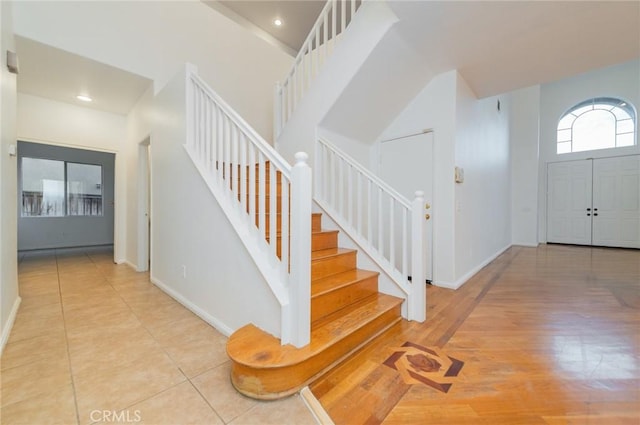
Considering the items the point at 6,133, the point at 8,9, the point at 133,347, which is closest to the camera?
the point at 133,347

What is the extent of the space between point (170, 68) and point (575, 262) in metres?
7.45

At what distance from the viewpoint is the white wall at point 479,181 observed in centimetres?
336

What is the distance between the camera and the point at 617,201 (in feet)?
20.0

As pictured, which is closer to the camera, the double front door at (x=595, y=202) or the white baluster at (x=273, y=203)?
the white baluster at (x=273, y=203)

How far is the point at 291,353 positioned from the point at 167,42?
13.8 ft

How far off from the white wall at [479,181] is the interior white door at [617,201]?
8.66ft

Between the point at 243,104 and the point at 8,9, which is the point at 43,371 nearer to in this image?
the point at 8,9

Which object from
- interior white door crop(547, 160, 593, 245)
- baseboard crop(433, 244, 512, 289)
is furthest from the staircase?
interior white door crop(547, 160, 593, 245)

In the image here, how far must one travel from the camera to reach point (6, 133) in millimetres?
2039

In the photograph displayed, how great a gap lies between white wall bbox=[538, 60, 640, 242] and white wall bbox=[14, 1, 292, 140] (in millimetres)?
7214

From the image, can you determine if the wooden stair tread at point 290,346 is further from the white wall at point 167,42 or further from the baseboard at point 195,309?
the white wall at point 167,42

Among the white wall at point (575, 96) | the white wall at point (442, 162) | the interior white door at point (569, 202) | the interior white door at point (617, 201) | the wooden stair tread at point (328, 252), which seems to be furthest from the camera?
the interior white door at point (569, 202)

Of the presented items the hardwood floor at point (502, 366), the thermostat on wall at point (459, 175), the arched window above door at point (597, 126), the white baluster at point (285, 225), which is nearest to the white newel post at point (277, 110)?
the white baluster at point (285, 225)

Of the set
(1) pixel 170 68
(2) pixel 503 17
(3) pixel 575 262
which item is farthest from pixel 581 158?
(1) pixel 170 68
